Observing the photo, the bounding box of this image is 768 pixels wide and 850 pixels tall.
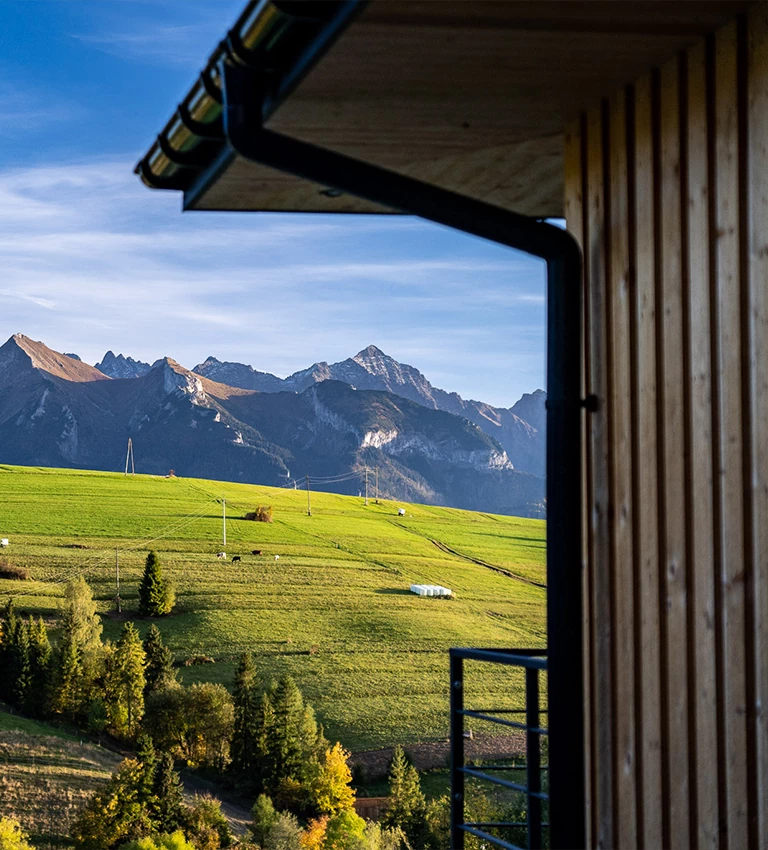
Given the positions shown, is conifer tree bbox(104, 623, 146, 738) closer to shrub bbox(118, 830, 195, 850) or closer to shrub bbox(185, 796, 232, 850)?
shrub bbox(185, 796, 232, 850)

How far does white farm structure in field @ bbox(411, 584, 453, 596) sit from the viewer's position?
57.5 meters

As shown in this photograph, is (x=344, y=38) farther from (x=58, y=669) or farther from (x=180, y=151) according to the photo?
(x=58, y=669)

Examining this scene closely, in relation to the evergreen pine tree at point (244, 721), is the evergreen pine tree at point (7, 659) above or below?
above

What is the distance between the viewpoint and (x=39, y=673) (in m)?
44.7

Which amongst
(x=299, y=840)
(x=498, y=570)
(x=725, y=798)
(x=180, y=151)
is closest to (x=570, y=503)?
(x=725, y=798)

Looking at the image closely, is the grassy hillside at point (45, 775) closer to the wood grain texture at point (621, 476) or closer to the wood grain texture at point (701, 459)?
the wood grain texture at point (621, 476)

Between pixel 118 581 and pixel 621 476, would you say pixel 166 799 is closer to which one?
pixel 118 581

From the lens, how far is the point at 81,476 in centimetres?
7100

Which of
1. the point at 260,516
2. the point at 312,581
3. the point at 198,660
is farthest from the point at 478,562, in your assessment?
the point at 198,660

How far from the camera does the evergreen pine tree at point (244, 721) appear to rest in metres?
42.2

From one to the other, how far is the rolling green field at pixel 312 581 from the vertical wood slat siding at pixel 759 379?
42188 millimetres

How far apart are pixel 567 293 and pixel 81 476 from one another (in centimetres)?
7128

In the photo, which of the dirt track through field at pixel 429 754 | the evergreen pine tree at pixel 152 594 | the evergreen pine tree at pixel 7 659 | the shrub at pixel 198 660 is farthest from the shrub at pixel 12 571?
the dirt track through field at pixel 429 754

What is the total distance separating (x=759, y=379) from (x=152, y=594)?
168 feet
